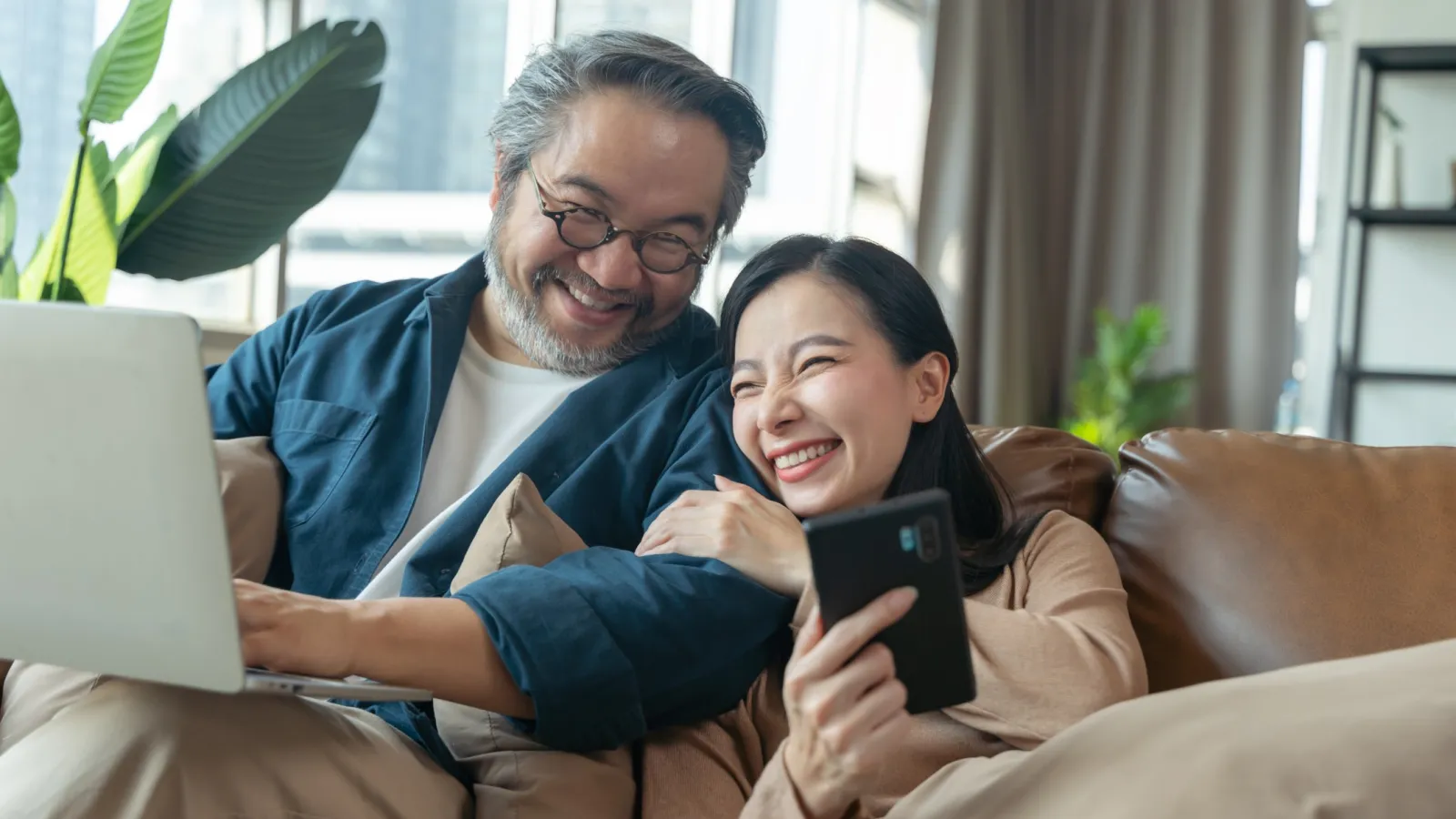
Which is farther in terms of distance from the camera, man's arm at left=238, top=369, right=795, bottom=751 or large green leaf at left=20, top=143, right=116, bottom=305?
large green leaf at left=20, top=143, right=116, bottom=305

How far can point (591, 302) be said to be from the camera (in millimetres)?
1651

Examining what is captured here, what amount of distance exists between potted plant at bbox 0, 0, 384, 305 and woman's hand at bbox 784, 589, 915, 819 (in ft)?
4.82

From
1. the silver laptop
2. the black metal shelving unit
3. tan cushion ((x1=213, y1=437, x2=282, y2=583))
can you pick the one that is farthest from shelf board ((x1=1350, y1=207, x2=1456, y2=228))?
the silver laptop

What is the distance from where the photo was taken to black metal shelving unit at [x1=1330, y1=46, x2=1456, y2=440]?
441 centimetres

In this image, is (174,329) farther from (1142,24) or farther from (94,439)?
(1142,24)

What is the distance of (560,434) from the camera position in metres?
1.56

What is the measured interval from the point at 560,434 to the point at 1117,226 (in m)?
4.20

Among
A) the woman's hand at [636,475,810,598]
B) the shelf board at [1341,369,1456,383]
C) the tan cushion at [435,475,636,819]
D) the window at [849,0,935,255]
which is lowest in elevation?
the tan cushion at [435,475,636,819]

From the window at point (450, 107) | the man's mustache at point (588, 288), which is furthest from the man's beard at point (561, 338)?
the window at point (450, 107)

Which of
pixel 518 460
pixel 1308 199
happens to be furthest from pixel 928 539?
pixel 1308 199

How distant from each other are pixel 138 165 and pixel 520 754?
1440mm

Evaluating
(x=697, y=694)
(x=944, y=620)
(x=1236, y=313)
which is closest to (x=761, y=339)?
(x=697, y=694)

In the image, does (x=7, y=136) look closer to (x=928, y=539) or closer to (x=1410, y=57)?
(x=928, y=539)

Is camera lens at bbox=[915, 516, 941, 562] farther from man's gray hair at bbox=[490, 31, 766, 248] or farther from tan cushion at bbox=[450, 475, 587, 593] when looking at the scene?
man's gray hair at bbox=[490, 31, 766, 248]
